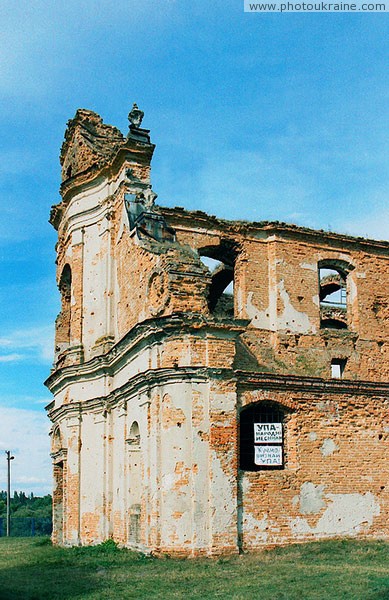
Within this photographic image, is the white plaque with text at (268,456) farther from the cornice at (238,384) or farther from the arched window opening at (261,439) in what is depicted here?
the cornice at (238,384)

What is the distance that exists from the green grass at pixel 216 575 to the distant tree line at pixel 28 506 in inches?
1346

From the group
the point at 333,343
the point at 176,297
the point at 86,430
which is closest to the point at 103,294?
the point at 86,430

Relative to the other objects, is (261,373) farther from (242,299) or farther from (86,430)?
(86,430)

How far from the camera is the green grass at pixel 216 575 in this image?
949cm

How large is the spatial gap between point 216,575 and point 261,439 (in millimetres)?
3862

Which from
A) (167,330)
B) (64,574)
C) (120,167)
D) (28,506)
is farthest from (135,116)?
(28,506)

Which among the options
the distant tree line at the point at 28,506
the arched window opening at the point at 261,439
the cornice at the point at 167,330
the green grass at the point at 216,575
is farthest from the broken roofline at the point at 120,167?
the distant tree line at the point at 28,506

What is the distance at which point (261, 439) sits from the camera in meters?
14.4

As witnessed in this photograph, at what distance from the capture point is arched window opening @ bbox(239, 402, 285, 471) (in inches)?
564

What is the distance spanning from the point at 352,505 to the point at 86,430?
6325mm

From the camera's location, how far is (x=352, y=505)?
1461 cm

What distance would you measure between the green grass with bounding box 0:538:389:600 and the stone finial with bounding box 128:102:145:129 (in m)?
9.18

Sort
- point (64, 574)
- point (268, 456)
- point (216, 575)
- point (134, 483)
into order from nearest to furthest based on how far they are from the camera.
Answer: point (216, 575) → point (64, 574) → point (268, 456) → point (134, 483)

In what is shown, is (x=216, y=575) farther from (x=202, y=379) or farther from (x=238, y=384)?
(x=238, y=384)
